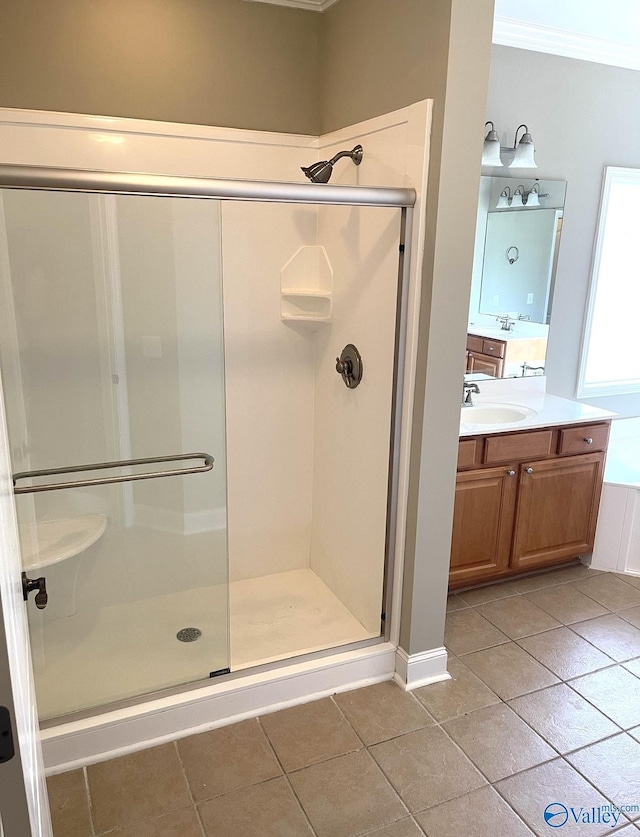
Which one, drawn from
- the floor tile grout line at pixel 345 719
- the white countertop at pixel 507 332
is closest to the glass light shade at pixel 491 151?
the white countertop at pixel 507 332

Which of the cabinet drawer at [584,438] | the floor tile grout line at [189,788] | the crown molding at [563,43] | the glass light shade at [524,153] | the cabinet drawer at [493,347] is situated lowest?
the floor tile grout line at [189,788]

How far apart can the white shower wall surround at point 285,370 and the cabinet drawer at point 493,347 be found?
0.91 meters

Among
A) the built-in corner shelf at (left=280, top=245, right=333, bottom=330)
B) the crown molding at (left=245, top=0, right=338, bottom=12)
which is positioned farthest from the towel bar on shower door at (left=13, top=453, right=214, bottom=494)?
the crown molding at (left=245, top=0, right=338, bottom=12)

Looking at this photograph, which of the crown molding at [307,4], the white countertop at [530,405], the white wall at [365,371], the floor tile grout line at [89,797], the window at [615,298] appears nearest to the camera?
the floor tile grout line at [89,797]

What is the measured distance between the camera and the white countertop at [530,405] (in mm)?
2836

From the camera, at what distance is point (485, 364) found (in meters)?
3.33

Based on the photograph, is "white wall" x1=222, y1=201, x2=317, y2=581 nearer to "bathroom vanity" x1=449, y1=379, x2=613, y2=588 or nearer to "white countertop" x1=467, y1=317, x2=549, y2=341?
"bathroom vanity" x1=449, y1=379, x2=613, y2=588

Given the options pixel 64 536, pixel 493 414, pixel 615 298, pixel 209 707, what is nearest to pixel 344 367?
pixel 493 414

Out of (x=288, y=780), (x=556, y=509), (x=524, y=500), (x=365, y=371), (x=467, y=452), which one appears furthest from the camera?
(x=556, y=509)

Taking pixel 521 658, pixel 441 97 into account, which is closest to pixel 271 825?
pixel 521 658

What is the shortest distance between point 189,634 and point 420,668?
845mm

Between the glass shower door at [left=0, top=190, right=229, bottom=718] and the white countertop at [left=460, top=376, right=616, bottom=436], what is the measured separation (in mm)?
1154

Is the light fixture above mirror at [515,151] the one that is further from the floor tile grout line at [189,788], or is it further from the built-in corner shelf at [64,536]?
the floor tile grout line at [189,788]

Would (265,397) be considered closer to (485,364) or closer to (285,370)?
(285,370)
